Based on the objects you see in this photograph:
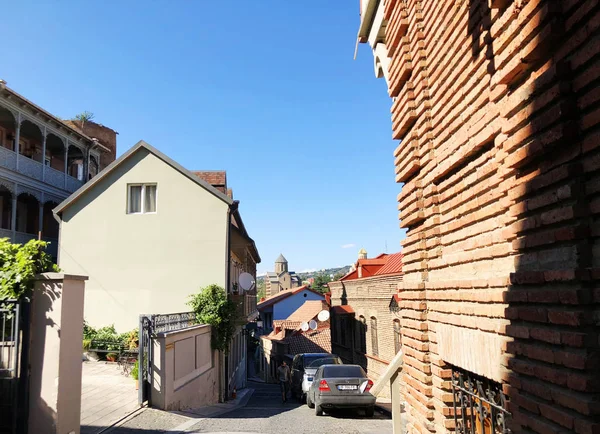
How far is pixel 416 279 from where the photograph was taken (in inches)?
185

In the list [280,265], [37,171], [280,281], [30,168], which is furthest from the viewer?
[280,265]

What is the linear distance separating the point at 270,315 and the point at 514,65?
68.7 m

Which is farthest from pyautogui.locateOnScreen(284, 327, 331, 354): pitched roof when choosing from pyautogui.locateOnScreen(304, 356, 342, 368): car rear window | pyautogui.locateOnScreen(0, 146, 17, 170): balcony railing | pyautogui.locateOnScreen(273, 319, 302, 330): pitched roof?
pyautogui.locateOnScreen(0, 146, 17, 170): balcony railing

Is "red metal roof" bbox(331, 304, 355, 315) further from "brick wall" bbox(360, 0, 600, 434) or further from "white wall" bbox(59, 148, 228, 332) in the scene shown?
"brick wall" bbox(360, 0, 600, 434)

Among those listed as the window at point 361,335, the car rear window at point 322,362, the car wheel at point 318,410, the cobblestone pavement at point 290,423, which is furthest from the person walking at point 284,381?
the car wheel at point 318,410

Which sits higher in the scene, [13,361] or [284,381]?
[13,361]

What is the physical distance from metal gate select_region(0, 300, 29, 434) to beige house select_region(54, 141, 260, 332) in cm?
1252

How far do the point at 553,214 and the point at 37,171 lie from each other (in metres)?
25.0

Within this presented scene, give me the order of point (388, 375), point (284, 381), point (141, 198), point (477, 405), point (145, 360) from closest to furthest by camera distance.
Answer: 1. point (477, 405)
2. point (388, 375)
3. point (145, 360)
4. point (284, 381)
5. point (141, 198)

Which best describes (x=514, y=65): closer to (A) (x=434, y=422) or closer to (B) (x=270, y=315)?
(A) (x=434, y=422)

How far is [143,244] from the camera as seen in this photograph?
20078mm

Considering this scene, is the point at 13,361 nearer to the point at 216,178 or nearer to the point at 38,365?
the point at 38,365

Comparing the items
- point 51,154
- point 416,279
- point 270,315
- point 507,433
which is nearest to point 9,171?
point 51,154

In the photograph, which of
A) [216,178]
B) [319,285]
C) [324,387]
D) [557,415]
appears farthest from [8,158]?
[319,285]
